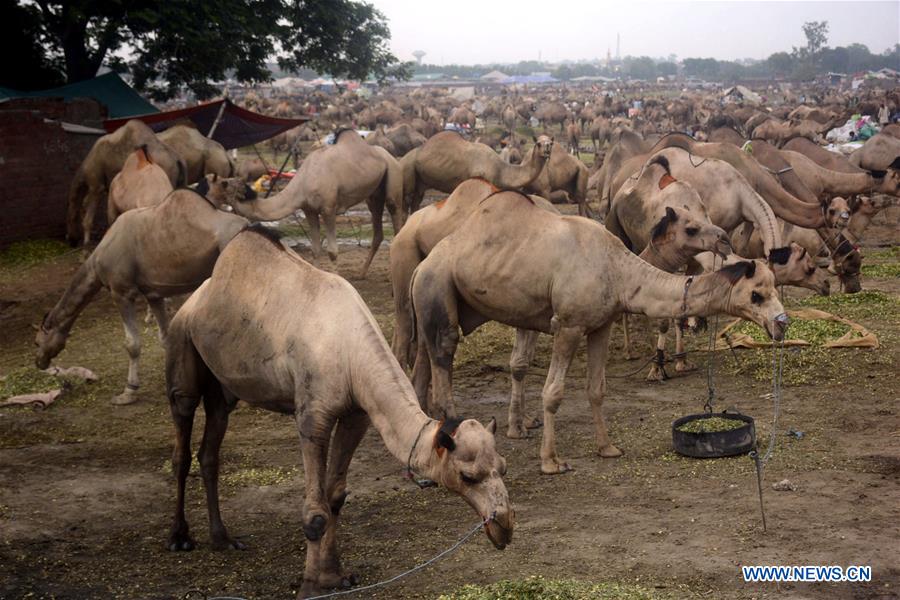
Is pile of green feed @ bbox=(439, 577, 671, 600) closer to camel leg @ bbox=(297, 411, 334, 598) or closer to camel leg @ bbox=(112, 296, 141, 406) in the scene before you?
camel leg @ bbox=(297, 411, 334, 598)

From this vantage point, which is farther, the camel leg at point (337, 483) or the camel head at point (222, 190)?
the camel head at point (222, 190)

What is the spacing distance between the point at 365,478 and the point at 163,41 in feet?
54.2

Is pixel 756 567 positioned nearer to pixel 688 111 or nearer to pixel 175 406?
pixel 175 406

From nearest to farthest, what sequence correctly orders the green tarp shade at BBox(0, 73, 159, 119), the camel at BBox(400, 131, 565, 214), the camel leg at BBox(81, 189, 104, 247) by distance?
1. the camel leg at BBox(81, 189, 104, 247)
2. the camel at BBox(400, 131, 565, 214)
3. the green tarp shade at BBox(0, 73, 159, 119)

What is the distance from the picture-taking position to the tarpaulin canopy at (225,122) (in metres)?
20.6

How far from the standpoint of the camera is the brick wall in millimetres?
18562

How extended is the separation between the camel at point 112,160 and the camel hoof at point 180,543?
1118 cm

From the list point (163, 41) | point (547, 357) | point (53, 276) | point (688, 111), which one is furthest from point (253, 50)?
point (688, 111)

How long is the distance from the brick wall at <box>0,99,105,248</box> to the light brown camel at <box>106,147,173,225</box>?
13.9 feet

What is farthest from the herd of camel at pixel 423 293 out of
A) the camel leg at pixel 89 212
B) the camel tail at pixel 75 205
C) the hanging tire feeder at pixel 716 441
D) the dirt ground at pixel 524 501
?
the camel tail at pixel 75 205

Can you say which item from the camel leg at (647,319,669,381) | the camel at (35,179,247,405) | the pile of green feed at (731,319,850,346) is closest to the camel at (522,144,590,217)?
the pile of green feed at (731,319,850,346)

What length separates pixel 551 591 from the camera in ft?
19.6

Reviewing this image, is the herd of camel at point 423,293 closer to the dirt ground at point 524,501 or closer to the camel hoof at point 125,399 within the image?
the camel hoof at point 125,399

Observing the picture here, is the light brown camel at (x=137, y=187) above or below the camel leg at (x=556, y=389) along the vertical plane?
above
